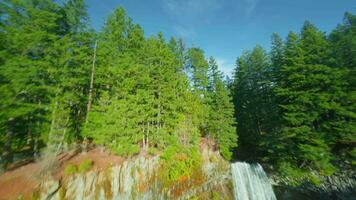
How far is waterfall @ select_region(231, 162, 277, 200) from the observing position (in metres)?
17.8

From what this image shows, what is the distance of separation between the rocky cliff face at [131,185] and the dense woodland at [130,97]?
1.45 metres

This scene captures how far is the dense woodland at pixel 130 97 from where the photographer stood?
10577mm

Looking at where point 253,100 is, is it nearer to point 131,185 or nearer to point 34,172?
point 131,185

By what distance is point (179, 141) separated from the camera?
60.5 ft

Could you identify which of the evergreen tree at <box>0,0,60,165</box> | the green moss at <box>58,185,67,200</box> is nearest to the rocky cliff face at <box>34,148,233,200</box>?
the green moss at <box>58,185,67,200</box>

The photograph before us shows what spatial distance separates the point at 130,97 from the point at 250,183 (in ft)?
48.6

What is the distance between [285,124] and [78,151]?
20.0 metres

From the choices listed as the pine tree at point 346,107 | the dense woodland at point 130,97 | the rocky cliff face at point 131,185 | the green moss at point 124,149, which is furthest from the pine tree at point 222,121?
the green moss at point 124,149

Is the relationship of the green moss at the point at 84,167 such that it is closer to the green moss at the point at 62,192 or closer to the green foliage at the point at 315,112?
the green moss at the point at 62,192

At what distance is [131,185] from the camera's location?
1128 cm

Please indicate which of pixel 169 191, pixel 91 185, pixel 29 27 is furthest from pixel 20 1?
pixel 169 191

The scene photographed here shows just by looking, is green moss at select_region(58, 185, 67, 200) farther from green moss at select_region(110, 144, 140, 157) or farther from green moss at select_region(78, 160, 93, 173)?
green moss at select_region(110, 144, 140, 157)

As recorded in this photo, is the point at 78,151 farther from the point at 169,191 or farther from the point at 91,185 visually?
the point at 169,191

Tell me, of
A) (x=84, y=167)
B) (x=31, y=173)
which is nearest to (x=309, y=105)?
(x=84, y=167)
